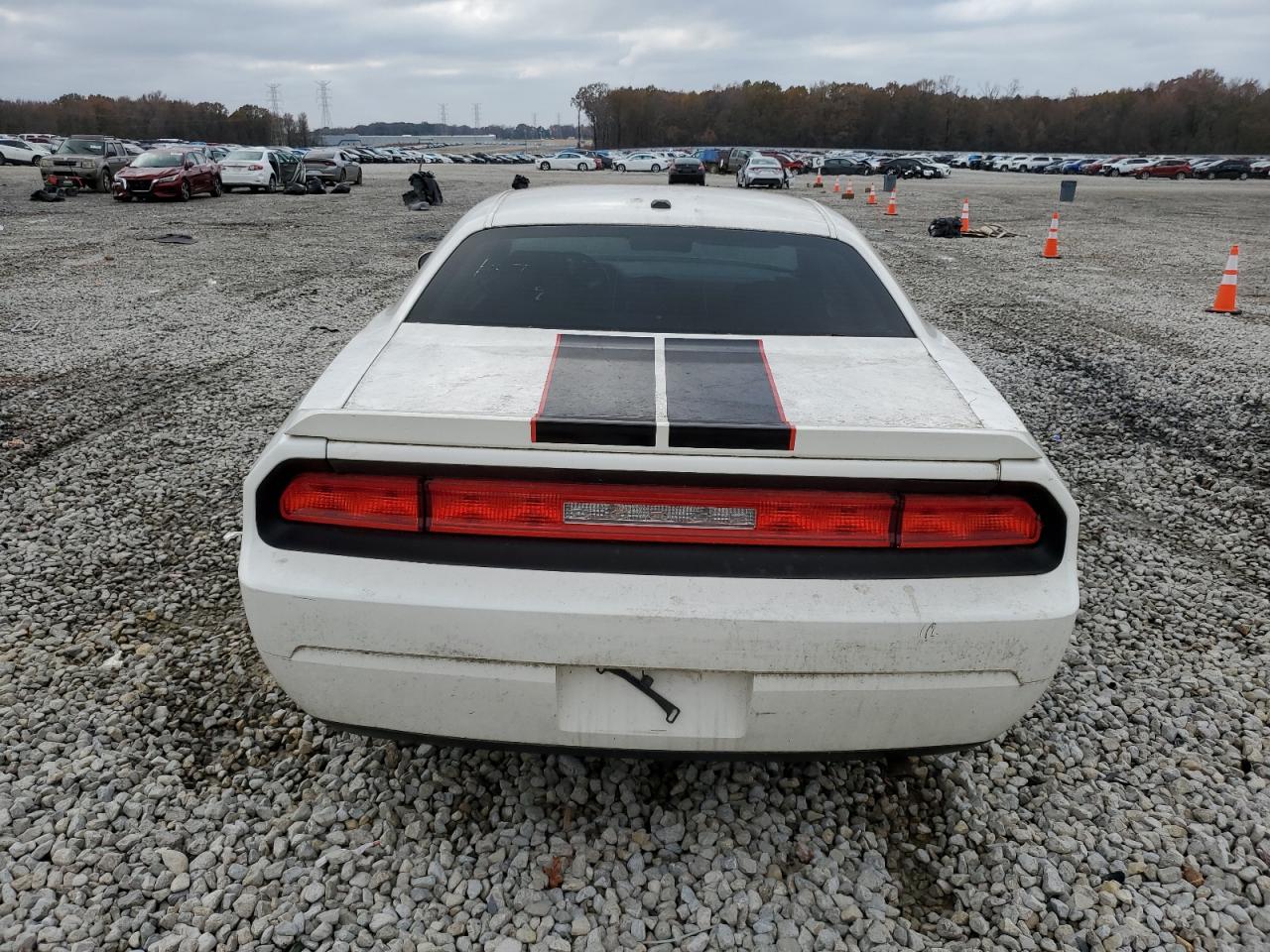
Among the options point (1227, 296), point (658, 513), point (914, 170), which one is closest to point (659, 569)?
point (658, 513)

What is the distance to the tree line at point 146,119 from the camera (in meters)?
86.9

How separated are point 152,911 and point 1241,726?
313cm

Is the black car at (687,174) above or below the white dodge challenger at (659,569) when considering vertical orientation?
above

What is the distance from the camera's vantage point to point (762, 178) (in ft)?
110

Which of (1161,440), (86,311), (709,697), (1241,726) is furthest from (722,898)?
(86,311)

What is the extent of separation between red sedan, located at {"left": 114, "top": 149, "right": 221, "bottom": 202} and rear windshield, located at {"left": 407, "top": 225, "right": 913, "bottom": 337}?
21.7 m

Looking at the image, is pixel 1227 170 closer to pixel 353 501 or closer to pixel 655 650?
pixel 655 650

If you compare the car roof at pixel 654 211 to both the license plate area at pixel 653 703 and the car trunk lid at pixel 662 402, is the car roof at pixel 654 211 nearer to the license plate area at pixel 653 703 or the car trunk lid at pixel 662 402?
the car trunk lid at pixel 662 402

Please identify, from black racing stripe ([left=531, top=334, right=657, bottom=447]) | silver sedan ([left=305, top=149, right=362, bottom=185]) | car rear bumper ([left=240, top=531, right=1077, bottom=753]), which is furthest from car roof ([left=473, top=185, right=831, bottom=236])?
silver sedan ([left=305, top=149, right=362, bottom=185])

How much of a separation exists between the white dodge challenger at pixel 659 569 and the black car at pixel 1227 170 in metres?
61.7

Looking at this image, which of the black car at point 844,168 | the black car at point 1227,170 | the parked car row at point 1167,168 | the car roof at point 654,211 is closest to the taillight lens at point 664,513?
the car roof at point 654,211

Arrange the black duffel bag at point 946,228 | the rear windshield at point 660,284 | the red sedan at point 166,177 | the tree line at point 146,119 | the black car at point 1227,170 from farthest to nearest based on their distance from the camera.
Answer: the tree line at point 146,119 < the black car at point 1227,170 < the red sedan at point 166,177 < the black duffel bag at point 946,228 < the rear windshield at point 660,284

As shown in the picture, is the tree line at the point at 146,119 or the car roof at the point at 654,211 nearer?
the car roof at the point at 654,211

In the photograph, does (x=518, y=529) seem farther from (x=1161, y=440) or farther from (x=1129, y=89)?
(x=1129, y=89)
